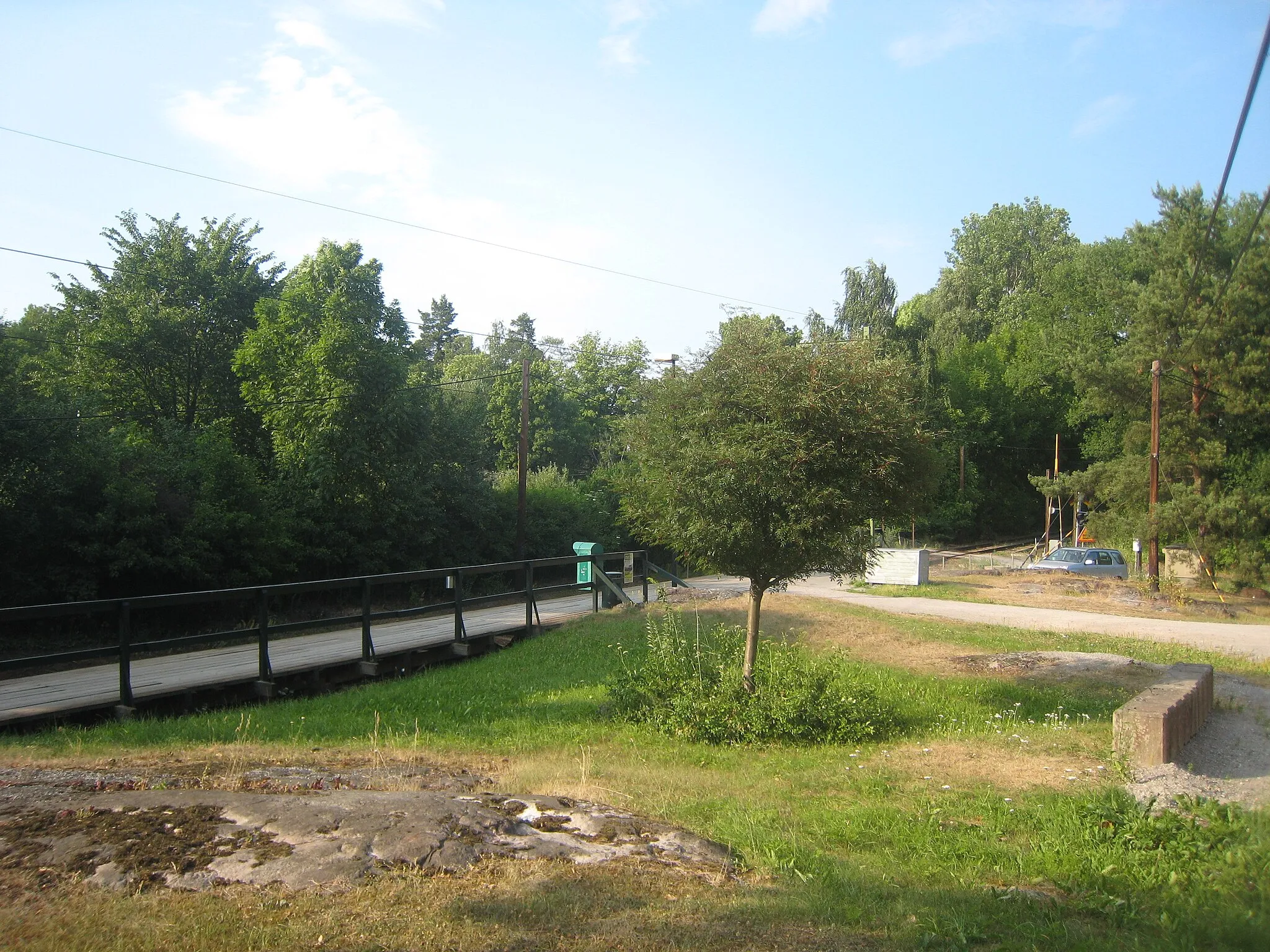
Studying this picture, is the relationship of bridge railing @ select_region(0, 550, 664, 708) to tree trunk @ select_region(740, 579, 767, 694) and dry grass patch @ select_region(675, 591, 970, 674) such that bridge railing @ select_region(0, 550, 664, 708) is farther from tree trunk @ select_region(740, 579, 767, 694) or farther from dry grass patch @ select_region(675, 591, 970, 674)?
tree trunk @ select_region(740, 579, 767, 694)

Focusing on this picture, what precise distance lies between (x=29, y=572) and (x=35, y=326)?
1625 centimetres

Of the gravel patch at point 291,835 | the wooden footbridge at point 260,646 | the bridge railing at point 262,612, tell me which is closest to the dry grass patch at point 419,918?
the gravel patch at point 291,835

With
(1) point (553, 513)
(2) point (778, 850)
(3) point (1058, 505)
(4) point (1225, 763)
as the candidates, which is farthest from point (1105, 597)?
(3) point (1058, 505)

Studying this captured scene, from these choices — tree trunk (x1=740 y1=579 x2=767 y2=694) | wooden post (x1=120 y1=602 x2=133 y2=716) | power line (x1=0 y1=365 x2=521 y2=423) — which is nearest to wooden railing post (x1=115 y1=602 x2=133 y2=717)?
wooden post (x1=120 y1=602 x2=133 y2=716)

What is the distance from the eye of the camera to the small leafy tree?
345 inches

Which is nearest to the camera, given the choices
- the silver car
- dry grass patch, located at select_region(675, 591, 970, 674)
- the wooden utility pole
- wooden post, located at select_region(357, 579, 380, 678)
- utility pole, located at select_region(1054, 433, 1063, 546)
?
wooden post, located at select_region(357, 579, 380, 678)

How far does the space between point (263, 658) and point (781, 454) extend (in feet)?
23.3

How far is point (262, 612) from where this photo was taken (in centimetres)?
1166

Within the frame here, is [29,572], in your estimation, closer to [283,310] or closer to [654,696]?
[283,310]

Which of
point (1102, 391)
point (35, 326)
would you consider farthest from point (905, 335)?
point (35, 326)

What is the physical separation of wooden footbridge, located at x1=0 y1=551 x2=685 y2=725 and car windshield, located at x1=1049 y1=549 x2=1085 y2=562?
20227 mm

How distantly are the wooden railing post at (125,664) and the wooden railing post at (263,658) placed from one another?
5.11ft

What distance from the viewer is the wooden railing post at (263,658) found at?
451 inches

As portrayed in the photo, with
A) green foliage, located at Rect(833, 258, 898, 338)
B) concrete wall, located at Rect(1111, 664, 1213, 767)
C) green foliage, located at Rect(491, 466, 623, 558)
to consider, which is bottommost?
concrete wall, located at Rect(1111, 664, 1213, 767)
